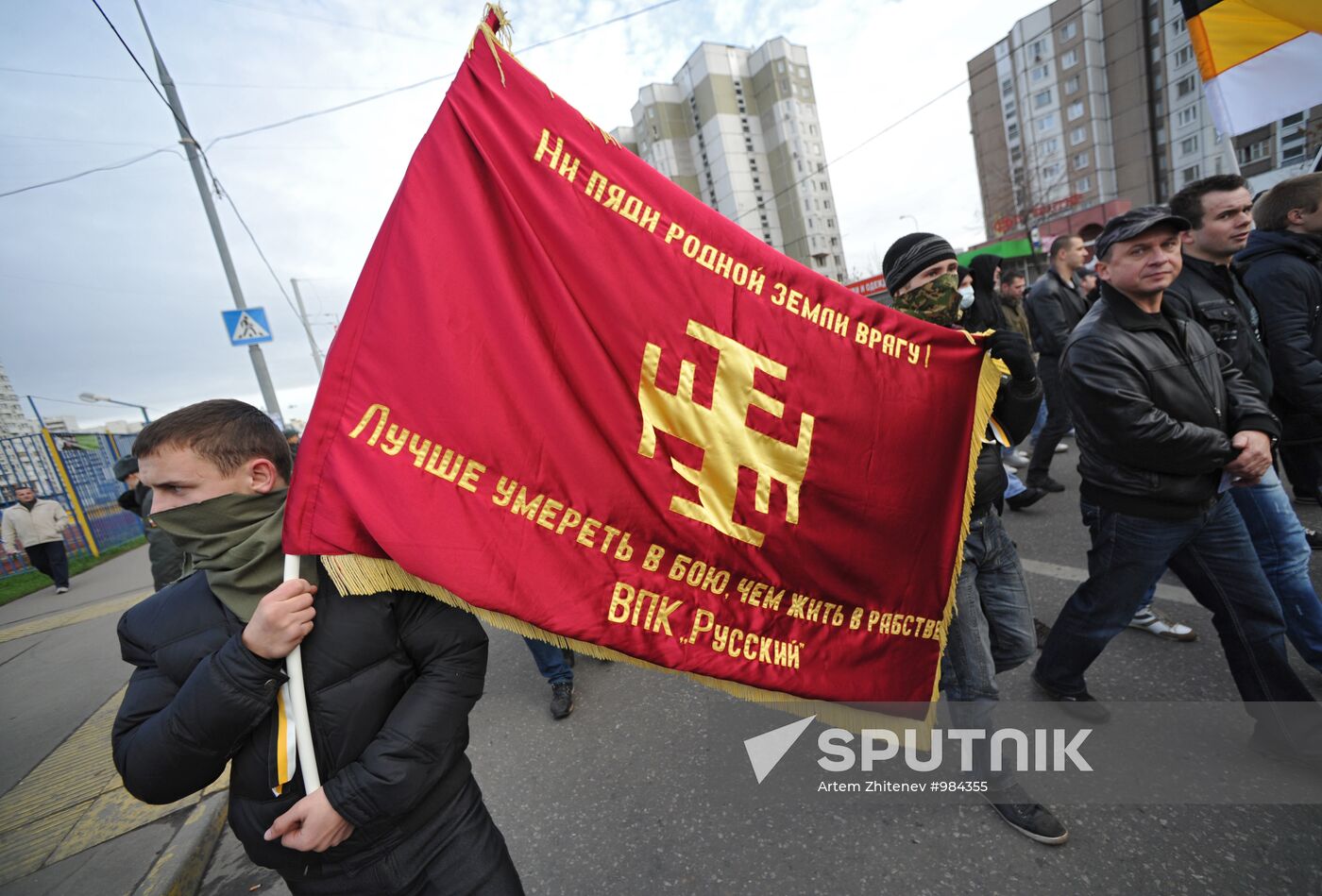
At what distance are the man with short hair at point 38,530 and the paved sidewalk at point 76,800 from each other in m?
2.73

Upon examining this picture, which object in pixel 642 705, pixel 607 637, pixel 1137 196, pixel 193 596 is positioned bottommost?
pixel 642 705

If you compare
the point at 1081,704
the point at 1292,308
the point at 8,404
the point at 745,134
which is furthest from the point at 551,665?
the point at 745,134

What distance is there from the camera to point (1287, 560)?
88.8 inches

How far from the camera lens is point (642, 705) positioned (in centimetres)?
315

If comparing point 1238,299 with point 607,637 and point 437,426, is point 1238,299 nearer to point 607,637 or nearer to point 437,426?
point 607,637

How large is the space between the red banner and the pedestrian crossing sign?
9.36m

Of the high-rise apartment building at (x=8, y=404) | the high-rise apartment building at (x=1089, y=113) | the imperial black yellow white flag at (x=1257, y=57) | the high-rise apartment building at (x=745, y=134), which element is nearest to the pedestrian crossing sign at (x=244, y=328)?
the imperial black yellow white flag at (x=1257, y=57)

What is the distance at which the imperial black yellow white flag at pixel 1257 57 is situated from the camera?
3912mm

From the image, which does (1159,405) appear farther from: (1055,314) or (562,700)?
(1055,314)

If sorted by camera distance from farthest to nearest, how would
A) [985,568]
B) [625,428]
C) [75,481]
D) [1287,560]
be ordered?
[75,481], [1287,560], [985,568], [625,428]

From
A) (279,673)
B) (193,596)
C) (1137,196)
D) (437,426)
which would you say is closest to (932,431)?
(437,426)

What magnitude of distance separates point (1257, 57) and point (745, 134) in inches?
2708

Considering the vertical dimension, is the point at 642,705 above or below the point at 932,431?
below

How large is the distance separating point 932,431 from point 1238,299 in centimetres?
186
